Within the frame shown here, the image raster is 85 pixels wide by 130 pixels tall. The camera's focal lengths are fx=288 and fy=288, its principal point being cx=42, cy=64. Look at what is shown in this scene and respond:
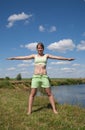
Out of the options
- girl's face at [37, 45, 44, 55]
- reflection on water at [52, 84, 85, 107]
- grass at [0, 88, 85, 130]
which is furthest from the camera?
reflection on water at [52, 84, 85, 107]

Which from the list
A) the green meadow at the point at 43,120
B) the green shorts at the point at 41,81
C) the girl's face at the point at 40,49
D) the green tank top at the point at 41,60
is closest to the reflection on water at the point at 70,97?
the green meadow at the point at 43,120

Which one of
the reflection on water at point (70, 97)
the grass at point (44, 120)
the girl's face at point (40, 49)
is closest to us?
the grass at point (44, 120)

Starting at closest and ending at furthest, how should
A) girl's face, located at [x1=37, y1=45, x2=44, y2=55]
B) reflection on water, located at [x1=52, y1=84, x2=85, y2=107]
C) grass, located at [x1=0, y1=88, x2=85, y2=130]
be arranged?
1. grass, located at [x1=0, y1=88, x2=85, y2=130]
2. girl's face, located at [x1=37, y1=45, x2=44, y2=55]
3. reflection on water, located at [x1=52, y1=84, x2=85, y2=107]

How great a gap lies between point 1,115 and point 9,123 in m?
1.42

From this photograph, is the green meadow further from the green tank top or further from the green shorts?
Answer: the green tank top

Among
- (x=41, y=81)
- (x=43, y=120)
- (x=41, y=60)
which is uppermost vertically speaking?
(x=41, y=60)

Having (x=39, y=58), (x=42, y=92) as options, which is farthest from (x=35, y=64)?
(x=42, y=92)

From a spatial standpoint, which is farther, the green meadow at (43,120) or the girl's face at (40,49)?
the girl's face at (40,49)

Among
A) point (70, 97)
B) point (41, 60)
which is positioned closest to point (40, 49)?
point (41, 60)

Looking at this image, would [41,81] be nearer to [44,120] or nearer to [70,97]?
[44,120]

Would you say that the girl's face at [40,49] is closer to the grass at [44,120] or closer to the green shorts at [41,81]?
the green shorts at [41,81]

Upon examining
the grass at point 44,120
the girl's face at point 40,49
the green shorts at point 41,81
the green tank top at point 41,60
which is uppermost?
the girl's face at point 40,49

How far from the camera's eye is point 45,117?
29.2 feet

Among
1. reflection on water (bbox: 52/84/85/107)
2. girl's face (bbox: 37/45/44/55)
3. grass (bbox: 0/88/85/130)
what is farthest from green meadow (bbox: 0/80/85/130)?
reflection on water (bbox: 52/84/85/107)
